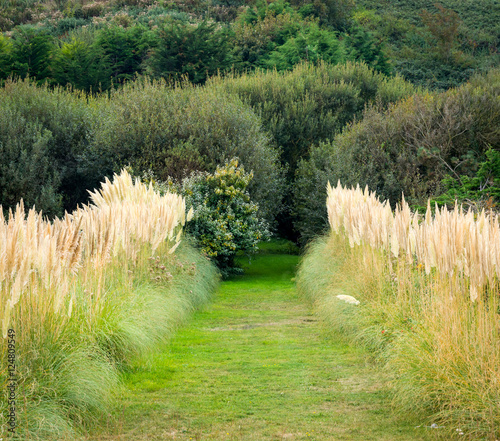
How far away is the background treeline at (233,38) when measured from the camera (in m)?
28.4

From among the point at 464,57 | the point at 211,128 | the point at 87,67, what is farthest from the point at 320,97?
the point at 464,57

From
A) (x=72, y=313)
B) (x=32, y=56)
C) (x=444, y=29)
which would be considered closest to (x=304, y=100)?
(x=32, y=56)

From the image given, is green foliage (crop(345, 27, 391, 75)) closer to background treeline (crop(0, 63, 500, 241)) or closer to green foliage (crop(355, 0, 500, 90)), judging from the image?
green foliage (crop(355, 0, 500, 90))

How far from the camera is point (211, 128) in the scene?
1684 centimetres

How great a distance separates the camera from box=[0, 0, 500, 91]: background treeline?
28.4 meters

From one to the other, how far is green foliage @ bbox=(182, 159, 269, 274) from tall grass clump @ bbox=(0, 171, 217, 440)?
503 cm

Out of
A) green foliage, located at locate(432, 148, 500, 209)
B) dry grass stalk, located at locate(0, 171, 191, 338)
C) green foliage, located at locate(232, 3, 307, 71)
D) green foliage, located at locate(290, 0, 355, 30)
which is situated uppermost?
green foliage, located at locate(290, 0, 355, 30)

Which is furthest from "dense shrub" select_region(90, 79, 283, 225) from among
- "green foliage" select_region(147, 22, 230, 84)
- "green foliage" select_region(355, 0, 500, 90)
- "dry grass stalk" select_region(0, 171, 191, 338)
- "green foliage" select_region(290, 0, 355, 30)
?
"green foliage" select_region(290, 0, 355, 30)

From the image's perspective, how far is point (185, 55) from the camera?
28500mm

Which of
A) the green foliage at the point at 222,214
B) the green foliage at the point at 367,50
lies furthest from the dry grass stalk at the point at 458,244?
the green foliage at the point at 367,50

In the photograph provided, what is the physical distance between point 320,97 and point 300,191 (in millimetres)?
5756

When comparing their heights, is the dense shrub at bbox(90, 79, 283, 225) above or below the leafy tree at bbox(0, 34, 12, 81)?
below

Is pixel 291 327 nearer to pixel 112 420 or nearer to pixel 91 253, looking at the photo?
pixel 91 253

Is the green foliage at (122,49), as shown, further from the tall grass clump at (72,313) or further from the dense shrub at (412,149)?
the tall grass clump at (72,313)
